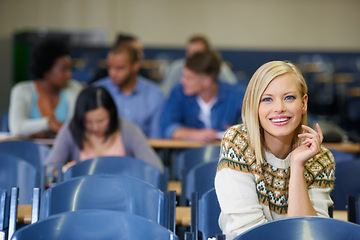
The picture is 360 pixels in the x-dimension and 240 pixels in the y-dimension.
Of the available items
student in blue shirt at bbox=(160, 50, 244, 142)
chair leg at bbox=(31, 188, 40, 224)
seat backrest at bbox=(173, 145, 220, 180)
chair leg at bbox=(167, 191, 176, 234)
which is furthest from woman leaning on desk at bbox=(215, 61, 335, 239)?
student in blue shirt at bbox=(160, 50, 244, 142)

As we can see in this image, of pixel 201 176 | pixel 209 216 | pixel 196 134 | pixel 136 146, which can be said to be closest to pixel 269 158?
pixel 209 216

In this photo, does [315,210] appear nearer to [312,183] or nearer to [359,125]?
[312,183]

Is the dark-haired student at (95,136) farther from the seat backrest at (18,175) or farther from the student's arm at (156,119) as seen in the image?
the student's arm at (156,119)

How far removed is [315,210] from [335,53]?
31.2 ft

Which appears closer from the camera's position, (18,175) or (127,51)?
(18,175)

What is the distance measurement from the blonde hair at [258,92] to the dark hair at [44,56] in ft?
11.9

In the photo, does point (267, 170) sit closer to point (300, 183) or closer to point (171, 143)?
point (300, 183)

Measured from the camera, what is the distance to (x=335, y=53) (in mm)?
11055

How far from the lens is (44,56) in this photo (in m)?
5.31

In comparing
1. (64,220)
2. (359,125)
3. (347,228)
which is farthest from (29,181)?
(359,125)

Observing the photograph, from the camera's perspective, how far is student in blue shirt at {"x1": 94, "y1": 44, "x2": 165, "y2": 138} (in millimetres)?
5363

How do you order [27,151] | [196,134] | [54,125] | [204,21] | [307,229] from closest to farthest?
[307,229] → [27,151] → [196,134] → [54,125] → [204,21]

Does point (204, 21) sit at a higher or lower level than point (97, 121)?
higher

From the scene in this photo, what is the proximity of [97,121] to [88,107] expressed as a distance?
11cm
